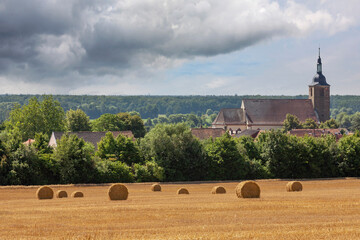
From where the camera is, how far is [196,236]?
1736 centimetres

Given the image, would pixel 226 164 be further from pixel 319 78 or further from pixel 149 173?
pixel 319 78

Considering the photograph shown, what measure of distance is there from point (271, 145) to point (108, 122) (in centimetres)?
6583

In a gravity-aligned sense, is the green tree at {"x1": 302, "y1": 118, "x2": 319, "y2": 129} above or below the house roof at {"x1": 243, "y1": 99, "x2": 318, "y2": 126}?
below

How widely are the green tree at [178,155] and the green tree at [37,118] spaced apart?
49.5 m

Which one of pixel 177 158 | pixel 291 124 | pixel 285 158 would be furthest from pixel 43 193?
pixel 291 124

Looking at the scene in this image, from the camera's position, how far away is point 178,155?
5575 cm

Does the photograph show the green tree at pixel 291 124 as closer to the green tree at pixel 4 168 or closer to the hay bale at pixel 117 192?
the green tree at pixel 4 168

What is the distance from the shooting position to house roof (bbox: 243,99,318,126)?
161 metres

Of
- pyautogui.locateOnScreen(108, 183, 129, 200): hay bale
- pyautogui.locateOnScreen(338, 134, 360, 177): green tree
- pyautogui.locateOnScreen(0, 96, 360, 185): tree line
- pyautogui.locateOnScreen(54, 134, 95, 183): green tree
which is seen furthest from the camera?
pyautogui.locateOnScreen(338, 134, 360, 177): green tree

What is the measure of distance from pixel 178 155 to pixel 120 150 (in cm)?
788

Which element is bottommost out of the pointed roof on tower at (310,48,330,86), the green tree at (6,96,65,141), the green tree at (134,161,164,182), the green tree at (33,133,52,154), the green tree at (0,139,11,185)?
the green tree at (134,161,164,182)

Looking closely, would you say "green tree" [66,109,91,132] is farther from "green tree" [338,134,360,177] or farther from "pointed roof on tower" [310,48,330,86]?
"pointed roof on tower" [310,48,330,86]

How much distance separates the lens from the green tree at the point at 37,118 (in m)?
101

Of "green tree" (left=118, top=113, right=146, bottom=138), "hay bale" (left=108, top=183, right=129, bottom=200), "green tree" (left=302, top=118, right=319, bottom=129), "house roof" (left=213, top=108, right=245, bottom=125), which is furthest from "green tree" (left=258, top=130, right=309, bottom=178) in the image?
"house roof" (left=213, top=108, right=245, bottom=125)
